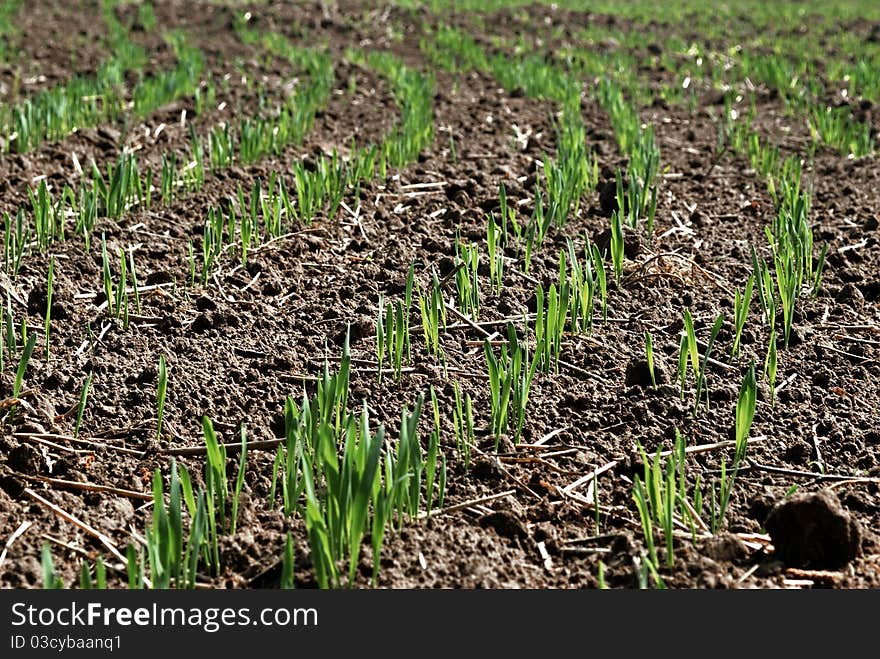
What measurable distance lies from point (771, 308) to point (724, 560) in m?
1.18

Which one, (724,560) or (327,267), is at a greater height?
(327,267)

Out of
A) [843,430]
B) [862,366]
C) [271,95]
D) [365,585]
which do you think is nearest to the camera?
[365,585]

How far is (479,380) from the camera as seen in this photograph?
9.39 ft

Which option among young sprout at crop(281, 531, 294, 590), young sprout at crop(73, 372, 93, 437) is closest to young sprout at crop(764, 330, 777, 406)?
young sprout at crop(281, 531, 294, 590)

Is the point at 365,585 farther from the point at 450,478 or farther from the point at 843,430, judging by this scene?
the point at 843,430

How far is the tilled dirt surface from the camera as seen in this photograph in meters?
2.10

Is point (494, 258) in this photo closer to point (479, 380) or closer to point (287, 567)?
point (479, 380)

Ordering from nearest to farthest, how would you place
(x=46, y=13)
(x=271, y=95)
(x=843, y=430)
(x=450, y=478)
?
(x=450, y=478)
(x=843, y=430)
(x=271, y=95)
(x=46, y=13)

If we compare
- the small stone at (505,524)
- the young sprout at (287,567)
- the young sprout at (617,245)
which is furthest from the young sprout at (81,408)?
the young sprout at (617,245)

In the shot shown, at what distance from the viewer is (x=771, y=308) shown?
10.0ft

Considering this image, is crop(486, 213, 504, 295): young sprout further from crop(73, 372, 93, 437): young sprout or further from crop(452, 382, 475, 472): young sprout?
crop(73, 372, 93, 437): young sprout

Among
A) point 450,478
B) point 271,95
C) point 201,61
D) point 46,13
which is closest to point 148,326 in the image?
point 450,478

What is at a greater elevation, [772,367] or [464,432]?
[772,367]

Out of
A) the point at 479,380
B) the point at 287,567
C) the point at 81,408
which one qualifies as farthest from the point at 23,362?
the point at 479,380
